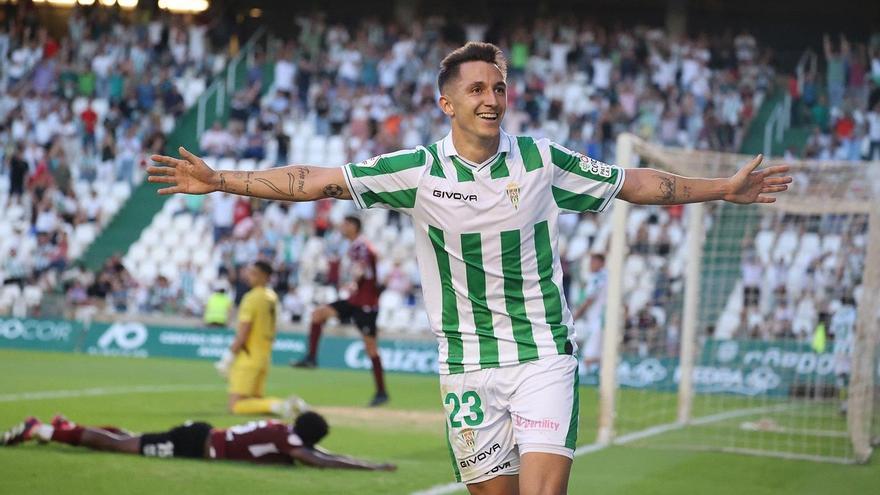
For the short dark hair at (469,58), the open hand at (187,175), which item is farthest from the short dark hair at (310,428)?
the short dark hair at (469,58)

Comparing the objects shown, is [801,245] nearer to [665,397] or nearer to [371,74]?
[665,397]

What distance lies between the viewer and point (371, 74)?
32375 millimetres

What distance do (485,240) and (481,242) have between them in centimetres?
2

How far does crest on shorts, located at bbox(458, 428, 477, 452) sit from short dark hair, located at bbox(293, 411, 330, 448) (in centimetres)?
454

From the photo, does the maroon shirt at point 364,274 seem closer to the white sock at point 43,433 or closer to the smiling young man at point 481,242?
A: the white sock at point 43,433

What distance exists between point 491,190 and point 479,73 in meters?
0.54

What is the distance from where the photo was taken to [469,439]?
19.2ft

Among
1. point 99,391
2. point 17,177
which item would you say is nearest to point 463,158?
point 99,391

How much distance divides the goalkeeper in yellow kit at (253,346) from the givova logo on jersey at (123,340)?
1187cm

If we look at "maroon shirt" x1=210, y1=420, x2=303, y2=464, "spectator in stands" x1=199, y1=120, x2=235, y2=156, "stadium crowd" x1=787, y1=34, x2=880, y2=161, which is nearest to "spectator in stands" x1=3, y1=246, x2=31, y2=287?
"spectator in stands" x1=199, y1=120, x2=235, y2=156

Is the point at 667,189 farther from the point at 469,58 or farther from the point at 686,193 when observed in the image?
the point at 469,58

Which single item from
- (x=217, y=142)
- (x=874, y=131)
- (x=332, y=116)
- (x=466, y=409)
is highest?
(x=874, y=131)

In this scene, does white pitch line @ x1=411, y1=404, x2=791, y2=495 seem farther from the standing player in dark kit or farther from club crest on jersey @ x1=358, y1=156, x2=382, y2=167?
club crest on jersey @ x1=358, y1=156, x2=382, y2=167

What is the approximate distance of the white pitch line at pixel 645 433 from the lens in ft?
31.9
